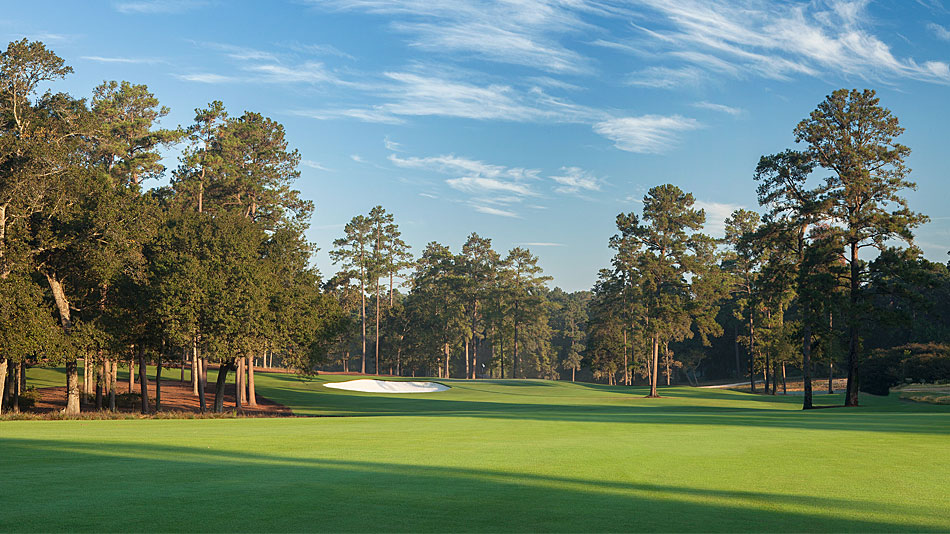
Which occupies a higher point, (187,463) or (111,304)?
(111,304)

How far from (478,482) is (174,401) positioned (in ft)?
132

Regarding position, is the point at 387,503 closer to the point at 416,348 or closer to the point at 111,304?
the point at 111,304

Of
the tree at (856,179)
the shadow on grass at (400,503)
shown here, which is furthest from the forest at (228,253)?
the shadow on grass at (400,503)

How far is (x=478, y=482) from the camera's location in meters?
8.97

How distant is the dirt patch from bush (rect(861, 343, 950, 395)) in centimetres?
3849

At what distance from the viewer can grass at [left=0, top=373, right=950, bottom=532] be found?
22.4 feet

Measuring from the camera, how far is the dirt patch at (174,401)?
126ft

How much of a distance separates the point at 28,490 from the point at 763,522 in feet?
26.9

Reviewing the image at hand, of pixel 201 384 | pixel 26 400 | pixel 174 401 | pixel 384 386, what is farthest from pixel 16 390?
pixel 384 386

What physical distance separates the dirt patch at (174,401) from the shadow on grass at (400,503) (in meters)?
30.1

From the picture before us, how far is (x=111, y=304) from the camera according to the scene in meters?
33.9

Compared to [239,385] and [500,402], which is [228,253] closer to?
[239,385]

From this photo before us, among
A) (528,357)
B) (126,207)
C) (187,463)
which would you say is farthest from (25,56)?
(528,357)

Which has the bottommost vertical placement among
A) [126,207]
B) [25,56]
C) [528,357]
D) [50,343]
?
[528,357]
